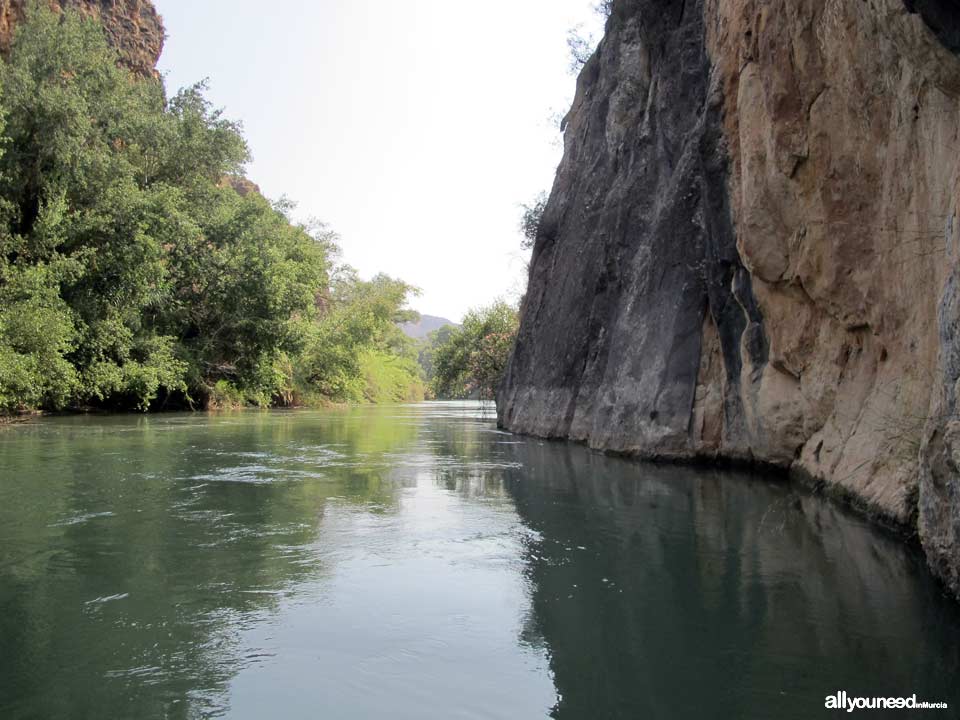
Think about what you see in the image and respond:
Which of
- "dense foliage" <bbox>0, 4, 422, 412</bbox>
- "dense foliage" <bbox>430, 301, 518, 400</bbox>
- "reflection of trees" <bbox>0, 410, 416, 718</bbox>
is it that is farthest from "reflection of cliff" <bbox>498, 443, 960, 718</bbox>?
"dense foliage" <bbox>430, 301, 518, 400</bbox>

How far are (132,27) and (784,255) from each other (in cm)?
3815

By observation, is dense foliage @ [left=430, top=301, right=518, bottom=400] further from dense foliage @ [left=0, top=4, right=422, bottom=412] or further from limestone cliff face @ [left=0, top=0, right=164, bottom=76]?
limestone cliff face @ [left=0, top=0, right=164, bottom=76]

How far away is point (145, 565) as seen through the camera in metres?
5.78

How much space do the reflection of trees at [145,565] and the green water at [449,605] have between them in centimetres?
2

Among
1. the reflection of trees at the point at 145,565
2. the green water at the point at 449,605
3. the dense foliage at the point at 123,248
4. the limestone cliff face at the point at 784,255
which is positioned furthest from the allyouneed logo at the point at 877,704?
the dense foliage at the point at 123,248

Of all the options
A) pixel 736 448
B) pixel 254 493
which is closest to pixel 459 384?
pixel 736 448

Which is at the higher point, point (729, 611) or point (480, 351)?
point (480, 351)

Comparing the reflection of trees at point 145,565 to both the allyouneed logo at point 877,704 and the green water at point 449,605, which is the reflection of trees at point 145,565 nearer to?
the green water at point 449,605

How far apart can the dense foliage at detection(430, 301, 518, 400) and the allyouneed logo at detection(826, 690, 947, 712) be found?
30439mm

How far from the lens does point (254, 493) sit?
946 cm

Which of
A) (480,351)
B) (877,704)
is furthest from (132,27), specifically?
(877,704)

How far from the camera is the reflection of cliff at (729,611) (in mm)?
3676

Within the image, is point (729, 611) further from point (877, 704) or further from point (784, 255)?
point (784, 255)

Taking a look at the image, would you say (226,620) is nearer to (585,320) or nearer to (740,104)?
(740,104)
